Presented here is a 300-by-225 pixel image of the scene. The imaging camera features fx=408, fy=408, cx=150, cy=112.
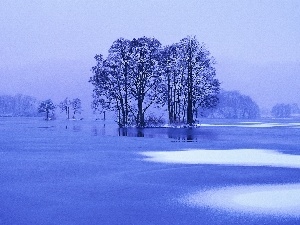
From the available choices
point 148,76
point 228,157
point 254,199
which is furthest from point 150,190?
point 148,76

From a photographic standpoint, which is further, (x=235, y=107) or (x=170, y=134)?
(x=235, y=107)

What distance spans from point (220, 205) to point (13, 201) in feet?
14.2

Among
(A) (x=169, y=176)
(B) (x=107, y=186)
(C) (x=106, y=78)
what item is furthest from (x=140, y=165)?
(C) (x=106, y=78)

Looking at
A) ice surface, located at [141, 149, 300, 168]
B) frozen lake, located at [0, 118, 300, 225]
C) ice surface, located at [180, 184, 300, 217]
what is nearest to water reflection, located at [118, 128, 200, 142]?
ice surface, located at [141, 149, 300, 168]

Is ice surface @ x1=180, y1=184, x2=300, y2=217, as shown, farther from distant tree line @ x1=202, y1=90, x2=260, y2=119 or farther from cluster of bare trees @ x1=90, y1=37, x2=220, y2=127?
distant tree line @ x1=202, y1=90, x2=260, y2=119

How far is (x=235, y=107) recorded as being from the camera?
180m

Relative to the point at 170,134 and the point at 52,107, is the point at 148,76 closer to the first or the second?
the point at 170,134

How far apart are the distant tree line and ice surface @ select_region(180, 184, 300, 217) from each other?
162734mm

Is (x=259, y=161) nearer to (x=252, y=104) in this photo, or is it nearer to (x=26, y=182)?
(x=26, y=182)

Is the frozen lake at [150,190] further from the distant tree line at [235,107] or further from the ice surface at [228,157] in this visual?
the distant tree line at [235,107]

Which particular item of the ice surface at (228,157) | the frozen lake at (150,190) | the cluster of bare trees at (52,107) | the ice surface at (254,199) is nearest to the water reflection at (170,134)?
the ice surface at (228,157)

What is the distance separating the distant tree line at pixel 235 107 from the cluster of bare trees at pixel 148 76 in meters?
120

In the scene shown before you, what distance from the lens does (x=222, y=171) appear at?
43.3 ft

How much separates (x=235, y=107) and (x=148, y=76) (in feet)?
439
